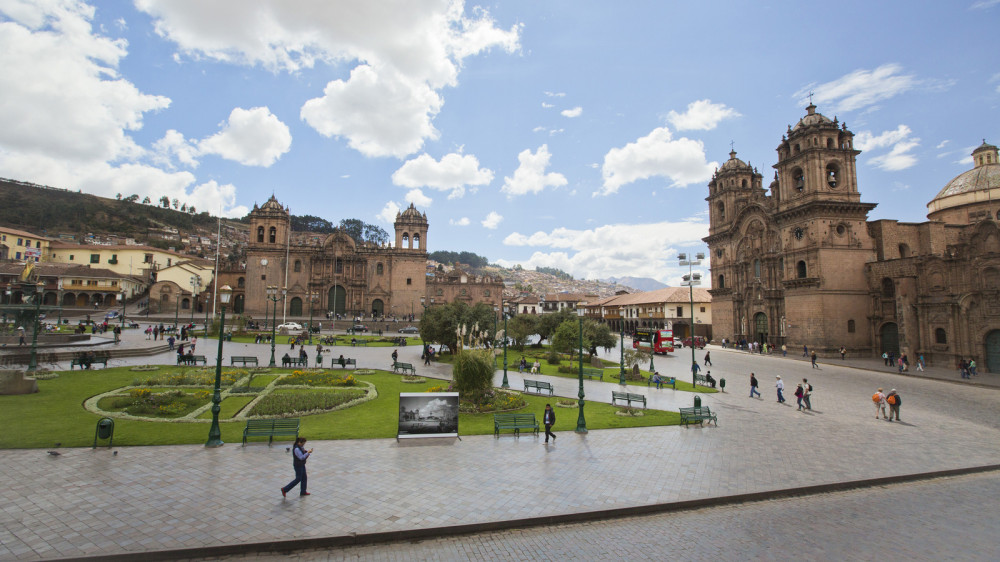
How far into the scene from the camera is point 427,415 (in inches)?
455

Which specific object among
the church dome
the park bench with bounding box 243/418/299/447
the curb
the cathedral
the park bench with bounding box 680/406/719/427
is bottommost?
the curb

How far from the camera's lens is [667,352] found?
4044cm

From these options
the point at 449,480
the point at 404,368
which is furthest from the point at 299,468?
the point at 404,368

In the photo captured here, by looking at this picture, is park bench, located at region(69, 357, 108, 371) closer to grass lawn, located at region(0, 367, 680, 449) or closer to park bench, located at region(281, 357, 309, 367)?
grass lawn, located at region(0, 367, 680, 449)

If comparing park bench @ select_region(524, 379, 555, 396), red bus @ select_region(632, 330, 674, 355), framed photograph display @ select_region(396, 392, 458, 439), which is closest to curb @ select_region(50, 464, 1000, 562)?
framed photograph display @ select_region(396, 392, 458, 439)

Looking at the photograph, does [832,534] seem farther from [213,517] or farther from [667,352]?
[667,352]

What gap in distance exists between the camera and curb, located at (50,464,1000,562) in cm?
595

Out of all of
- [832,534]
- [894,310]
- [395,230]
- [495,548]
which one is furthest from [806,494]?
[395,230]

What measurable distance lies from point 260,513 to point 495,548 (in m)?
3.84

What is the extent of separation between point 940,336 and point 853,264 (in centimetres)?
883

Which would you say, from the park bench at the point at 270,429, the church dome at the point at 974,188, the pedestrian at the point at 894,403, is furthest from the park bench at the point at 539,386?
the church dome at the point at 974,188

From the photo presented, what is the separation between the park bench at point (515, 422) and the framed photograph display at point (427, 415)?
122 centimetres

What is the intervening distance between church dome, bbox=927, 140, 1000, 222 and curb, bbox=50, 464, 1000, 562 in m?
47.5

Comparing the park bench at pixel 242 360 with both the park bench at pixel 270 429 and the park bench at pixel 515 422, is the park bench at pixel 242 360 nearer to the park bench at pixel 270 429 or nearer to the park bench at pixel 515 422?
the park bench at pixel 270 429
